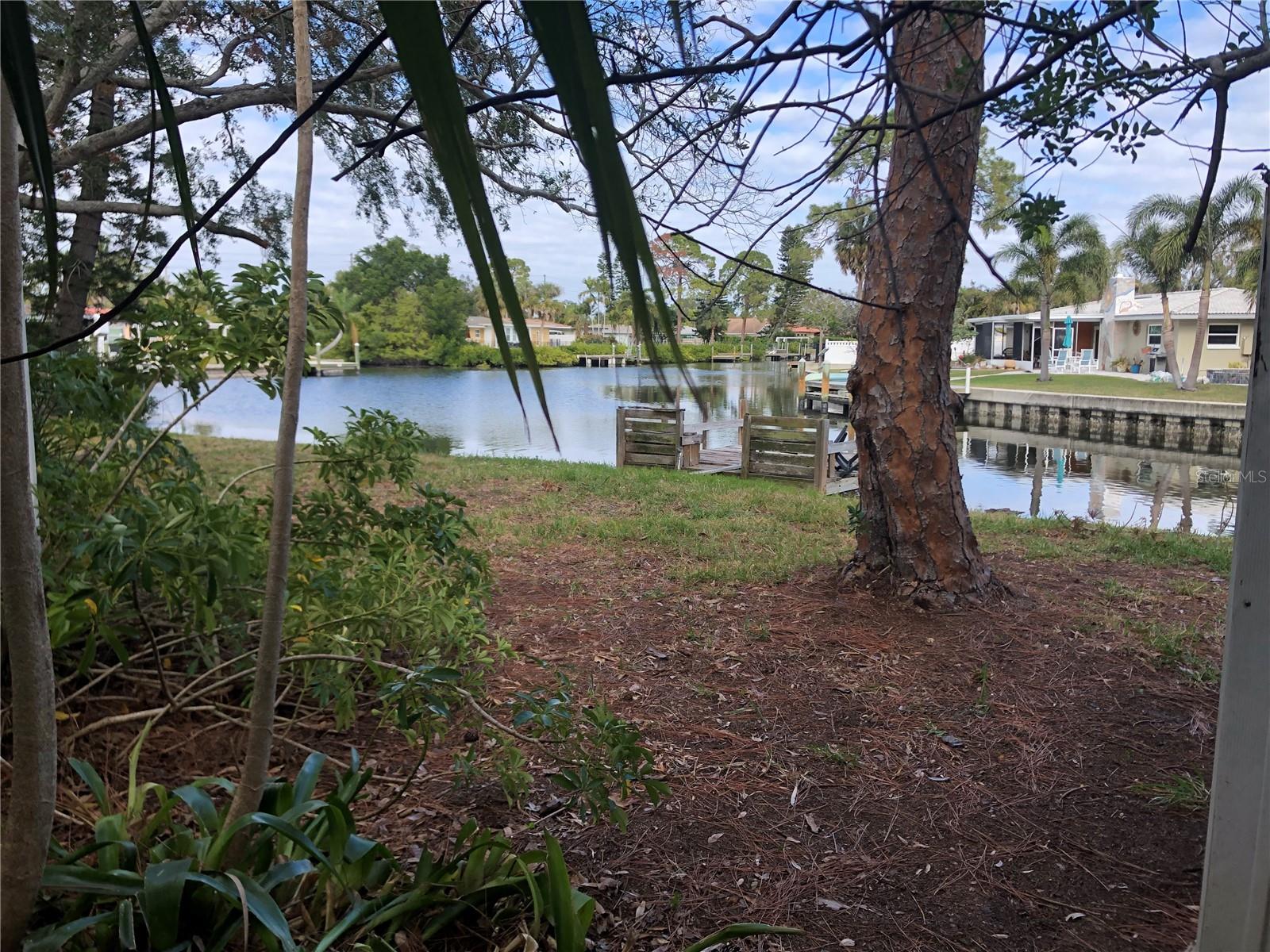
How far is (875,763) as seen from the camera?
2.77 metres

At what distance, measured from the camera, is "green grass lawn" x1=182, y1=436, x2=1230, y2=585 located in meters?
5.41

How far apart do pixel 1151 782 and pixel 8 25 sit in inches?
126

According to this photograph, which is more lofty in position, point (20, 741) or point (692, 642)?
point (20, 741)

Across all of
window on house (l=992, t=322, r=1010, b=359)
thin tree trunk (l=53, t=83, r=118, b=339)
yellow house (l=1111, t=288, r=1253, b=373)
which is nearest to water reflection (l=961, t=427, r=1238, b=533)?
thin tree trunk (l=53, t=83, r=118, b=339)

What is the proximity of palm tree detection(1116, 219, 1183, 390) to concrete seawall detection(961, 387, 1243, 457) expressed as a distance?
5329 mm

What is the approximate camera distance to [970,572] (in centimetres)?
420

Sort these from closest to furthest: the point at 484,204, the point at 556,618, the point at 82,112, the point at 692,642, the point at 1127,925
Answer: the point at 484,204 < the point at 1127,925 < the point at 692,642 < the point at 556,618 < the point at 82,112

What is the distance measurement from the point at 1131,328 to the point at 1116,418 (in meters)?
16.1

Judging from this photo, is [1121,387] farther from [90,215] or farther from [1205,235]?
[90,215]

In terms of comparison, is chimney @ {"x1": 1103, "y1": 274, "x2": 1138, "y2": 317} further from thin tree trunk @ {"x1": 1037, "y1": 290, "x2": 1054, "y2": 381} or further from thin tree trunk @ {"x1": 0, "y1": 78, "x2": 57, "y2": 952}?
thin tree trunk @ {"x1": 0, "y1": 78, "x2": 57, "y2": 952}

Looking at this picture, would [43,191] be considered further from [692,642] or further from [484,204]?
[692,642]

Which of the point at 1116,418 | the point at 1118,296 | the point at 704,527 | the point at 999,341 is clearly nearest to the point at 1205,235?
the point at 1116,418

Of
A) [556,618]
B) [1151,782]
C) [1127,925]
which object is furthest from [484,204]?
[556,618]

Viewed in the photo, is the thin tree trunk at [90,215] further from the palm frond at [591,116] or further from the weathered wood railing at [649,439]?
the weathered wood railing at [649,439]
